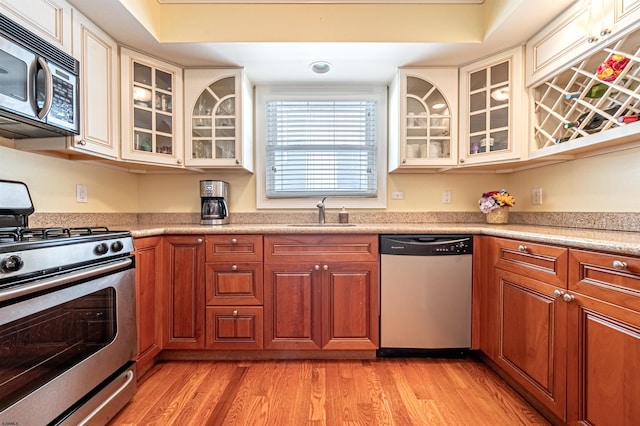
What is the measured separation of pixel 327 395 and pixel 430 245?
1088mm

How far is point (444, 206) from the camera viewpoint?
2572mm

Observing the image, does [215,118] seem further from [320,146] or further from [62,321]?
[62,321]

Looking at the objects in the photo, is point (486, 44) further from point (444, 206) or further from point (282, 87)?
point (282, 87)

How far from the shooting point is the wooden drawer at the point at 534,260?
51.6 inches

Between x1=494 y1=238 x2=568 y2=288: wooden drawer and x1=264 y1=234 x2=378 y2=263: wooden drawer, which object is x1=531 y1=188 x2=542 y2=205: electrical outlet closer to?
x1=494 y1=238 x2=568 y2=288: wooden drawer

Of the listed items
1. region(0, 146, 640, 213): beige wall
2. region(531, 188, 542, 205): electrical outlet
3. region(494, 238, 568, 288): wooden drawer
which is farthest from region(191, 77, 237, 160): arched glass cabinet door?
region(531, 188, 542, 205): electrical outlet

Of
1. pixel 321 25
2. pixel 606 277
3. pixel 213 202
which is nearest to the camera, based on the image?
pixel 606 277

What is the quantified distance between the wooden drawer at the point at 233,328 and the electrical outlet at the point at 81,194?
110 centimetres

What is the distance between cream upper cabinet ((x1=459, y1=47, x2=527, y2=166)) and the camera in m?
1.99

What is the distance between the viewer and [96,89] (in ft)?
5.75

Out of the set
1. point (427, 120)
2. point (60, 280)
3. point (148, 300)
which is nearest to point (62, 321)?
point (60, 280)

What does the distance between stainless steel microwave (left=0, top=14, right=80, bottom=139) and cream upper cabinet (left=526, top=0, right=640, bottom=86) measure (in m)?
2.63

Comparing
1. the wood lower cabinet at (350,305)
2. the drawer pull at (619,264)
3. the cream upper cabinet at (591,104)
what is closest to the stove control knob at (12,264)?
the wood lower cabinet at (350,305)

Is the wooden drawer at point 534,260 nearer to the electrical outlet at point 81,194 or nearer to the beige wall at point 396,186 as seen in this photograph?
the beige wall at point 396,186
